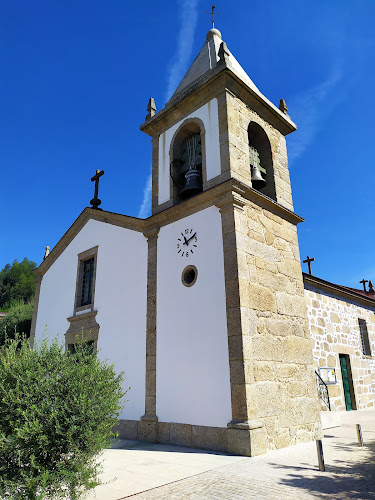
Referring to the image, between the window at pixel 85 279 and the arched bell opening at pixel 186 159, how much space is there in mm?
3235

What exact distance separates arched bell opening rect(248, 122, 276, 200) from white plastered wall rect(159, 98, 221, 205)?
99 cm

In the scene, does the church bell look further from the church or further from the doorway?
the doorway

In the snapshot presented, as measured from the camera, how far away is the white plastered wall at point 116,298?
7895 mm

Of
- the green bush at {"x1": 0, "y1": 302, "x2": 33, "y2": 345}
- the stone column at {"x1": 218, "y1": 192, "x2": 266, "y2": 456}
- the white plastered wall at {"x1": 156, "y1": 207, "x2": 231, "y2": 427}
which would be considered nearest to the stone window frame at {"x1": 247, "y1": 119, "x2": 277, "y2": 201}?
the stone column at {"x1": 218, "y1": 192, "x2": 266, "y2": 456}

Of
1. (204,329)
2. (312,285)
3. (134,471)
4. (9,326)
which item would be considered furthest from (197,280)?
(9,326)

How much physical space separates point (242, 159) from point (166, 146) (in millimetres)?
2238

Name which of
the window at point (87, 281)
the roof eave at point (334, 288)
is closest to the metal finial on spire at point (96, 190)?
the window at point (87, 281)

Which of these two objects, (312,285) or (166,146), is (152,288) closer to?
(166,146)

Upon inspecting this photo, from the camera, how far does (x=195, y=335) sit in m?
6.79

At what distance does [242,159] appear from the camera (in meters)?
7.50

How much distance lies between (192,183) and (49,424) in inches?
223

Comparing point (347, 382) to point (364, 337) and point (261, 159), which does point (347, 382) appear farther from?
point (261, 159)

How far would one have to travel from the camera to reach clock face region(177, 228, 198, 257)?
732 centimetres

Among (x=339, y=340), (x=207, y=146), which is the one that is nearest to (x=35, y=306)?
(x=207, y=146)
